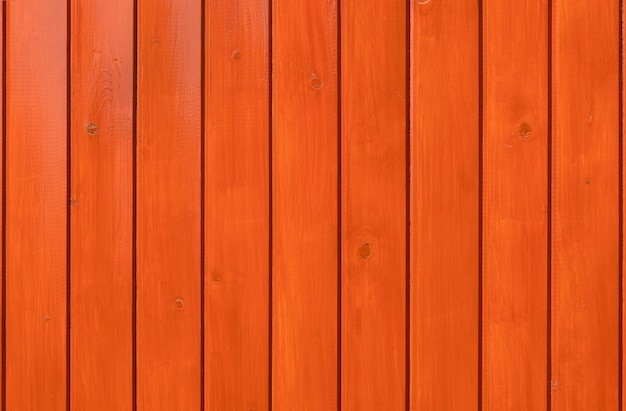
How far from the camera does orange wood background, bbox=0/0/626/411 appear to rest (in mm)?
697

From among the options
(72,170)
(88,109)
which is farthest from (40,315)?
(88,109)

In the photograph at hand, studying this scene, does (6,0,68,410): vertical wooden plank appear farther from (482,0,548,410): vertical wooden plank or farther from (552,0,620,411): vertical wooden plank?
(552,0,620,411): vertical wooden plank

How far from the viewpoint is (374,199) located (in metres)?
0.70

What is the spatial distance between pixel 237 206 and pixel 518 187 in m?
0.45

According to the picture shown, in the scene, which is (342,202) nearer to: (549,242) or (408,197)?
(408,197)

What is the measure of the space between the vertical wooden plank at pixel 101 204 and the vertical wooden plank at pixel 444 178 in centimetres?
46

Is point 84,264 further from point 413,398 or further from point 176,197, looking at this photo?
point 413,398

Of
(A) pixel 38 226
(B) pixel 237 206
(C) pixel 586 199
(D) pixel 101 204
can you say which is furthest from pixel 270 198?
(C) pixel 586 199

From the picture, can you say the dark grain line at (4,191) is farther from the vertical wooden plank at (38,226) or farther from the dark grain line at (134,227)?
the dark grain line at (134,227)

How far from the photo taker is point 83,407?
0.72 meters

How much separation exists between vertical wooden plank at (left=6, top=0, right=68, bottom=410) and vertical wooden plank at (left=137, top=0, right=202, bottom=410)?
0.43ft

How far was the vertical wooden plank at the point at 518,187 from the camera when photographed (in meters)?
0.70

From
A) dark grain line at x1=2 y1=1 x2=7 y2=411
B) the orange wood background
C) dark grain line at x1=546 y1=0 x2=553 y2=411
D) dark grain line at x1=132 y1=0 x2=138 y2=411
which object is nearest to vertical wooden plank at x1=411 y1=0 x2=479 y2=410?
the orange wood background

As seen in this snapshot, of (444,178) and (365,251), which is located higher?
(444,178)
